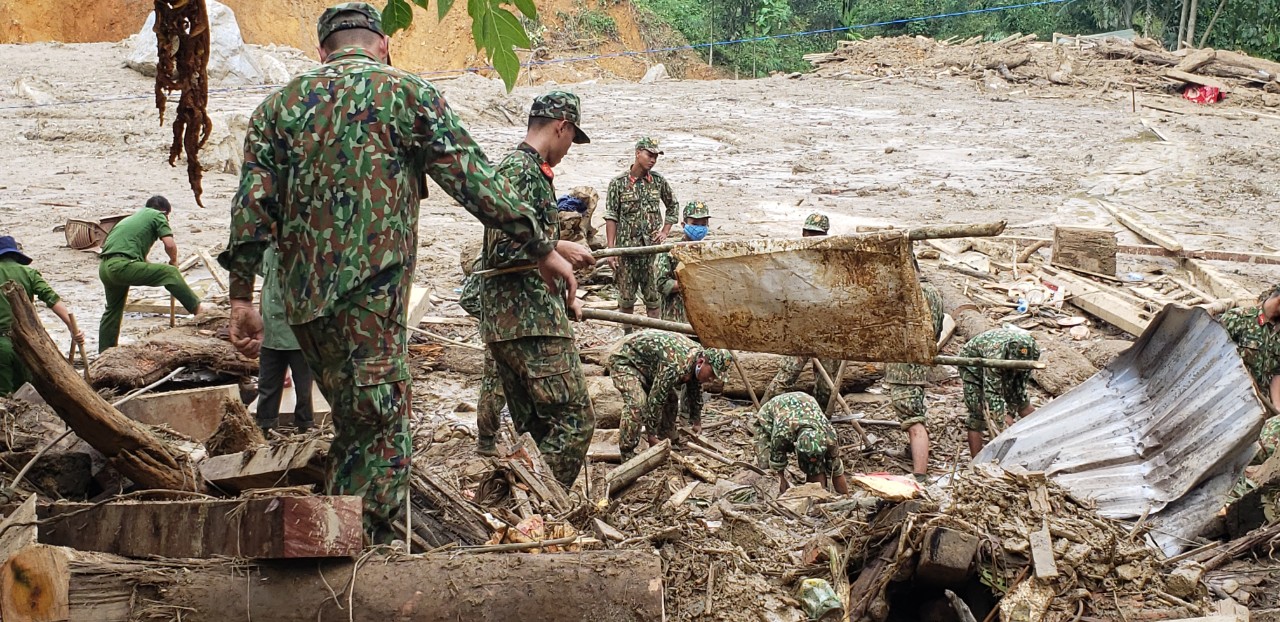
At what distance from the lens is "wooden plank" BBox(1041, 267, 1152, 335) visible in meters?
11.0

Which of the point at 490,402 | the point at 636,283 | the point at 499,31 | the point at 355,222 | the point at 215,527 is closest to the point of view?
the point at 499,31

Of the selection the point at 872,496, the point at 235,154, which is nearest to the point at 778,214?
the point at 235,154

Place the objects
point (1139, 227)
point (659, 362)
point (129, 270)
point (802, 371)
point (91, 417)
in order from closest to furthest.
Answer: point (91, 417), point (659, 362), point (129, 270), point (802, 371), point (1139, 227)

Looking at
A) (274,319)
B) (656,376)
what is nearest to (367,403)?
(274,319)

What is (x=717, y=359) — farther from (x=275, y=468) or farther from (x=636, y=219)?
(x=275, y=468)

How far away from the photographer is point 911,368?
8.12m

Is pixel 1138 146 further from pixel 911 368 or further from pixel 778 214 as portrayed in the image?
pixel 911 368

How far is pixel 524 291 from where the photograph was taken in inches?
210

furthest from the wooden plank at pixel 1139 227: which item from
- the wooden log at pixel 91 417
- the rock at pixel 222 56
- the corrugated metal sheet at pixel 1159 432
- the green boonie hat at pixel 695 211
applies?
the rock at pixel 222 56

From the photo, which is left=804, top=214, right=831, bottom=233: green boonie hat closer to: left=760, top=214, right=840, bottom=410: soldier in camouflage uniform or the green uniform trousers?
left=760, top=214, right=840, bottom=410: soldier in camouflage uniform

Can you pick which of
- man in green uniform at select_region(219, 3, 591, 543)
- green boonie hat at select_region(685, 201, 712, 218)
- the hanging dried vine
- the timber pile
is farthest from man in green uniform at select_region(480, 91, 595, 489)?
the timber pile

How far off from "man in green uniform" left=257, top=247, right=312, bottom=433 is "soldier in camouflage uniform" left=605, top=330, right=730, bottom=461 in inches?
82.8

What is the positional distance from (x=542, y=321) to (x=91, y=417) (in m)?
1.97

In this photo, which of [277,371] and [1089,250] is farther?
[1089,250]
